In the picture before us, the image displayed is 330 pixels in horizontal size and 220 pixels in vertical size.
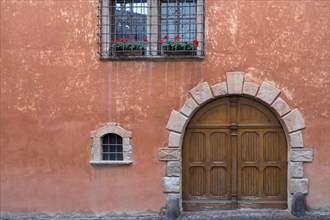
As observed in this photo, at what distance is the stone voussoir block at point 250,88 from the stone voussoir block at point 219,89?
303 mm

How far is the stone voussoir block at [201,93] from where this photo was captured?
23.1 ft

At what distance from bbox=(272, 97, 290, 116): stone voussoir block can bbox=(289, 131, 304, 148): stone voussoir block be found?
37cm

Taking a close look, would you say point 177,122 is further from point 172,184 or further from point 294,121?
point 294,121

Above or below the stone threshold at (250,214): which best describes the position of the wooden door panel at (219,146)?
above

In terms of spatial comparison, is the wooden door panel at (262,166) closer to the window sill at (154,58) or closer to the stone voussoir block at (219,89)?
the stone voussoir block at (219,89)

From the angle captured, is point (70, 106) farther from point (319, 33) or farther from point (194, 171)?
point (319, 33)

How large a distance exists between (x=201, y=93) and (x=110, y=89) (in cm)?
147

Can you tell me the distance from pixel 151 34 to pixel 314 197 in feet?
12.1

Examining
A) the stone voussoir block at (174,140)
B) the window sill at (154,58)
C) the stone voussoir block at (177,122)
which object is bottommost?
the stone voussoir block at (174,140)

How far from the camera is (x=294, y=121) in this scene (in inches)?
275

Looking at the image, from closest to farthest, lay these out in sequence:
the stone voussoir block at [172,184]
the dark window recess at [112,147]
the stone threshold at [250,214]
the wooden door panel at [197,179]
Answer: the stone threshold at [250,214]
the stone voussoir block at [172,184]
the dark window recess at [112,147]
the wooden door panel at [197,179]

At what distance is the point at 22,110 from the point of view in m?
7.20

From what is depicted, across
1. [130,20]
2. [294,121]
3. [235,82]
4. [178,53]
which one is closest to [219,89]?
[235,82]

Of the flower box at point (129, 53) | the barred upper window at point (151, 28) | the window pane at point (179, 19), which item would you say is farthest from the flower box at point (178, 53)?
the flower box at point (129, 53)
